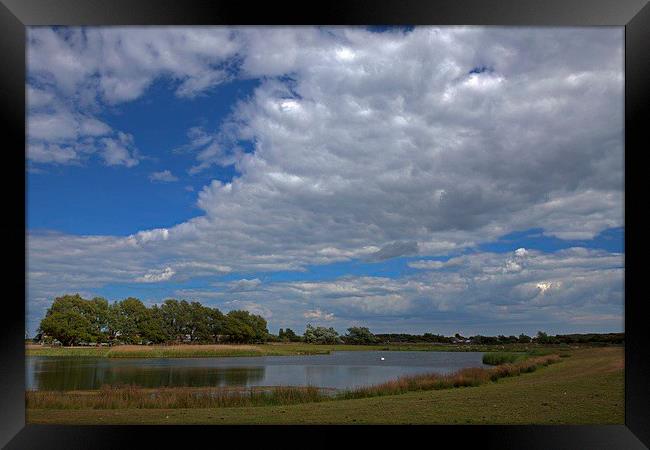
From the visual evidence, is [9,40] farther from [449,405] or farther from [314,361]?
[314,361]

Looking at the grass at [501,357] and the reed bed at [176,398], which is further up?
the grass at [501,357]

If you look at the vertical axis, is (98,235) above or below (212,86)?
below

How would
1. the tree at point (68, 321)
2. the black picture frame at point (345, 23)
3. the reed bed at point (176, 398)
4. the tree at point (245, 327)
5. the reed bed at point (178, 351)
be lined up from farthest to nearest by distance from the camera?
the tree at point (245, 327), the reed bed at point (178, 351), the tree at point (68, 321), the reed bed at point (176, 398), the black picture frame at point (345, 23)

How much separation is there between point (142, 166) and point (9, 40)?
6.68m

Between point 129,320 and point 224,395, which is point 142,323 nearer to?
point 129,320

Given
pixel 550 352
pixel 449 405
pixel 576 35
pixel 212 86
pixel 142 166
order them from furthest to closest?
pixel 550 352 < pixel 142 166 < pixel 212 86 < pixel 576 35 < pixel 449 405

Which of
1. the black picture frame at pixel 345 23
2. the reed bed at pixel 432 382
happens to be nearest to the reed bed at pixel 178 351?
the reed bed at pixel 432 382

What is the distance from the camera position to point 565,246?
11.0 m

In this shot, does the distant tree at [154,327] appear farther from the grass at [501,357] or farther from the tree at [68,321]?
the grass at [501,357]

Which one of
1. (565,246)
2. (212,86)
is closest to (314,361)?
(565,246)

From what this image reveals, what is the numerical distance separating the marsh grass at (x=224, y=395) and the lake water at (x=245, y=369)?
1.13ft

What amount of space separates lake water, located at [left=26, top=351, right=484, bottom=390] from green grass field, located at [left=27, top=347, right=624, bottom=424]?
4.56 feet

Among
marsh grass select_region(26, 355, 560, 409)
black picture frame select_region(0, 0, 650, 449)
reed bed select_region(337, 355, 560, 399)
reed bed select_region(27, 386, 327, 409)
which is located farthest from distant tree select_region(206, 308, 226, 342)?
black picture frame select_region(0, 0, 650, 449)

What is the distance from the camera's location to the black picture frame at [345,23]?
3992mm
